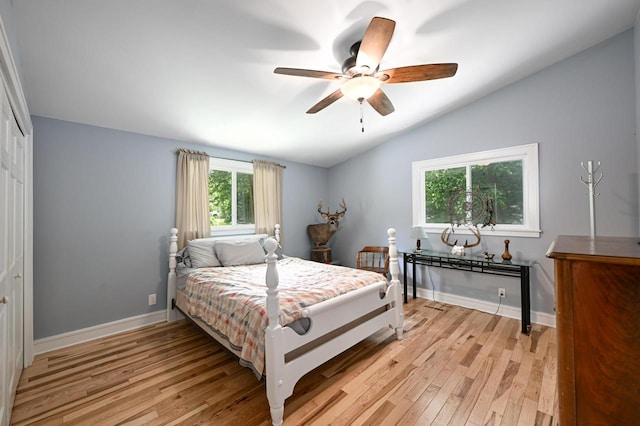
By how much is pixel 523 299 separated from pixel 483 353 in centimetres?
86

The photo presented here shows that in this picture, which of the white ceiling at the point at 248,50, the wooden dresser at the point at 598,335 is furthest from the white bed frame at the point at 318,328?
the white ceiling at the point at 248,50

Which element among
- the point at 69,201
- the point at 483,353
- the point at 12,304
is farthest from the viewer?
the point at 69,201

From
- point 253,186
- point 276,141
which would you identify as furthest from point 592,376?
point 253,186

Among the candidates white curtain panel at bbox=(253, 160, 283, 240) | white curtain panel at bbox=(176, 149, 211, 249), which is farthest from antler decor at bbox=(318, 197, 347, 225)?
white curtain panel at bbox=(176, 149, 211, 249)

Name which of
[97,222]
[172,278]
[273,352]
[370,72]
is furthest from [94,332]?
[370,72]

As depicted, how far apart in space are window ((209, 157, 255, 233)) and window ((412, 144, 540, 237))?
2544 mm

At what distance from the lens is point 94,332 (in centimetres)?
280

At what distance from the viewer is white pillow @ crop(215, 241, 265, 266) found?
10.8 ft

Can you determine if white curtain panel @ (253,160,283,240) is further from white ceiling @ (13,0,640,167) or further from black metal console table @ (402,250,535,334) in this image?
black metal console table @ (402,250,535,334)

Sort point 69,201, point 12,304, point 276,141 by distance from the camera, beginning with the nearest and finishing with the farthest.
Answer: point 12,304
point 69,201
point 276,141

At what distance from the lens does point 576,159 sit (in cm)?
288

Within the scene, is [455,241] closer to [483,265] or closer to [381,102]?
[483,265]

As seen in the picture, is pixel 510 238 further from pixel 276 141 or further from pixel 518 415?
pixel 276 141

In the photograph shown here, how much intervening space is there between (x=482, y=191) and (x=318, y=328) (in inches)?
113
